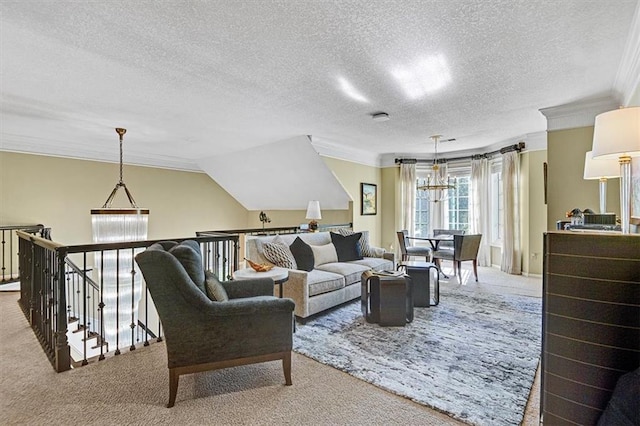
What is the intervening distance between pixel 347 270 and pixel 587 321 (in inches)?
115

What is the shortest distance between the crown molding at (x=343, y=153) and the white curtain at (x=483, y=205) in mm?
2189

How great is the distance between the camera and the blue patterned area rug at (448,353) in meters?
2.02

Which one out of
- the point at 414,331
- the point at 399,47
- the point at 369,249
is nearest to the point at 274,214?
the point at 369,249

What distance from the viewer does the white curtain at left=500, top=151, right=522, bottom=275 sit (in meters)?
5.83

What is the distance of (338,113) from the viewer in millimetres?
4176

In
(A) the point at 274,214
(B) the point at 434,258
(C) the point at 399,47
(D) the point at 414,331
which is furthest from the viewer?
(A) the point at 274,214

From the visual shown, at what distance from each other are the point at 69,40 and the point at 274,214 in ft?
19.1

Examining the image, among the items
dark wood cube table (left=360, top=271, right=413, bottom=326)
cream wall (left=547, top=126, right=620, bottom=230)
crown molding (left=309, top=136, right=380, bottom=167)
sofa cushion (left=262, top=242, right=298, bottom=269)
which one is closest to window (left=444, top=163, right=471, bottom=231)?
crown molding (left=309, top=136, right=380, bottom=167)

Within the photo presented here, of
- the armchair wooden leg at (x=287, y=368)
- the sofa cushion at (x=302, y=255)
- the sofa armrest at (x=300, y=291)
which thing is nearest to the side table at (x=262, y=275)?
the sofa armrest at (x=300, y=291)

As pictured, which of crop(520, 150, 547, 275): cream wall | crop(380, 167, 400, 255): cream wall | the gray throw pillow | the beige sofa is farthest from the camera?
crop(380, 167, 400, 255): cream wall

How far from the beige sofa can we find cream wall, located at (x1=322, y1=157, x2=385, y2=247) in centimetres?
184

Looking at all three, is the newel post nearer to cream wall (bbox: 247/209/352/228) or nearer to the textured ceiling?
the textured ceiling

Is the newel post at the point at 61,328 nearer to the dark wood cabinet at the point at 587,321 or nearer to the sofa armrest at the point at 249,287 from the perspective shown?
the sofa armrest at the point at 249,287

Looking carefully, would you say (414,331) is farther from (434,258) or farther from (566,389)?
(434,258)
